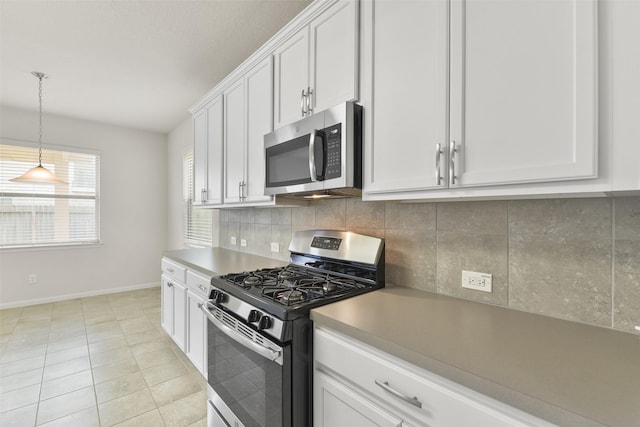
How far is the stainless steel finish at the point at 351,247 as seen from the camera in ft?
4.97

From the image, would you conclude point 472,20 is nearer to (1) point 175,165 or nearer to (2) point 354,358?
(2) point 354,358

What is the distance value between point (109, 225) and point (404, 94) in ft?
16.8

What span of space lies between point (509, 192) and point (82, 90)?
Answer: 4306 mm

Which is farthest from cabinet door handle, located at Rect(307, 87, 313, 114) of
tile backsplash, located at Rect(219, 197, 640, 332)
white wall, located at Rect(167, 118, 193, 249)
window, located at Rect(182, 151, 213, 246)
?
white wall, located at Rect(167, 118, 193, 249)

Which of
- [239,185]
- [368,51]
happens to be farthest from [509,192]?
[239,185]

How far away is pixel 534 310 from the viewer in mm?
1136

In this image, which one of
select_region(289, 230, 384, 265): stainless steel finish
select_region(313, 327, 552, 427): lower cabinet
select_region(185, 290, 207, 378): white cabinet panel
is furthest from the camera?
select_region(185, 290, 207, 378): white cabinet panel

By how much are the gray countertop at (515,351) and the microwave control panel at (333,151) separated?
2.02 ft

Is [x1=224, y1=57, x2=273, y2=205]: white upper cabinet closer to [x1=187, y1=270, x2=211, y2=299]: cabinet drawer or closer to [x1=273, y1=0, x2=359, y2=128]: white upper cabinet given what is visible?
[x1=273, y1=0, x2=359, y2=128]: white upper cabinet

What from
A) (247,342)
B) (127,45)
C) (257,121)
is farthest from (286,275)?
(127,45)

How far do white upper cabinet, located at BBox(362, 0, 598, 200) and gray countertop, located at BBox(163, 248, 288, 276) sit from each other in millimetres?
1190

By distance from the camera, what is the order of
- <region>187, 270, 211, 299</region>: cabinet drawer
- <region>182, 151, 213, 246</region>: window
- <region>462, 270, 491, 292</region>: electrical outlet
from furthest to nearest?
<region>182, 151, 213, 246</region>: window < <region>187, 270, 211, 299</region>: cabinet drawer < <region>462, 270, 491, 292</region>: electrical outlet

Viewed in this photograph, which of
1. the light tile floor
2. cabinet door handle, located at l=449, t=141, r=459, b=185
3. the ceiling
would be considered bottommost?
the light tile floor

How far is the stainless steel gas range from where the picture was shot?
115 centimetres
